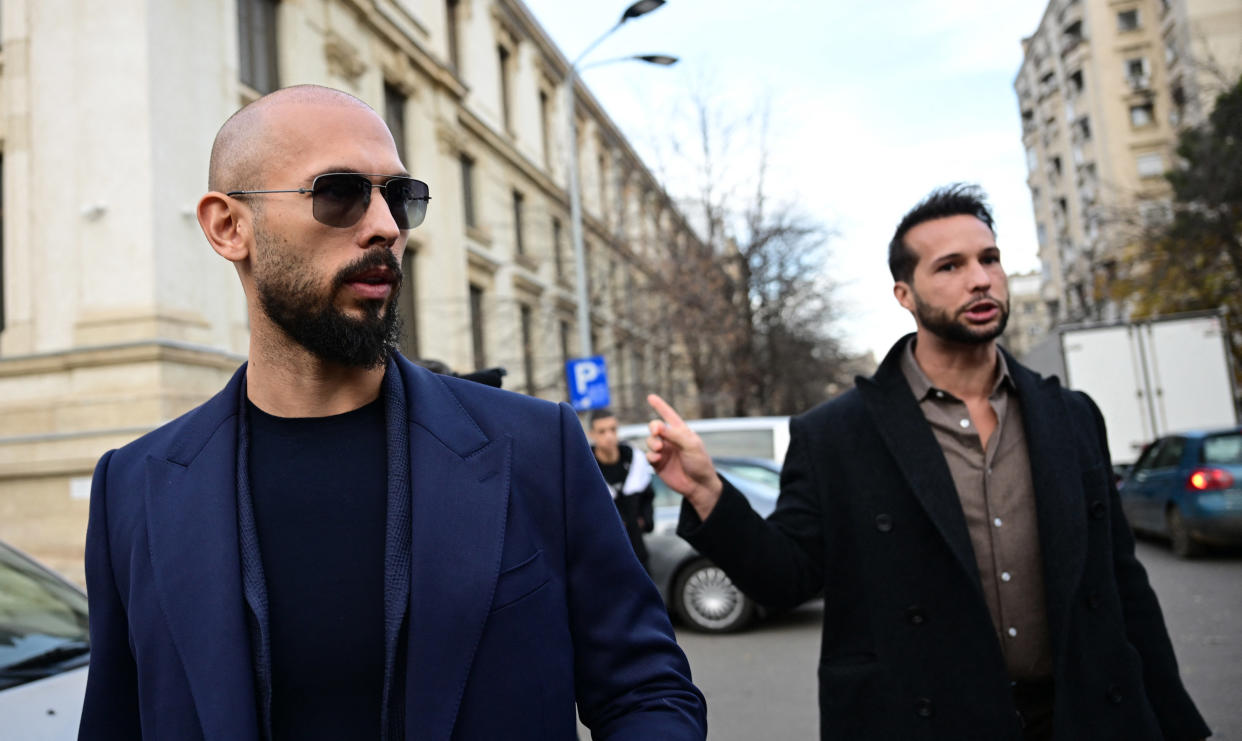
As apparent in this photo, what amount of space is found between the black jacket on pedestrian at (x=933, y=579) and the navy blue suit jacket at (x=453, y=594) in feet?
2.87

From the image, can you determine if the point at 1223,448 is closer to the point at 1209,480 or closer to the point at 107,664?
the point at 1209,480

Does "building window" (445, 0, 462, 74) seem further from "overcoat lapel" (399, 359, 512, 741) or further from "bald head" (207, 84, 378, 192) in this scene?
"overcoat lapel" (399, 359, 512, 741)

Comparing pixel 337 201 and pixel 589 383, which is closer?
pixel 337 201

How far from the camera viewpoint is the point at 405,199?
186cm

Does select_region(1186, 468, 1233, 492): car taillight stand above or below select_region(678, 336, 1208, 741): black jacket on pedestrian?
below

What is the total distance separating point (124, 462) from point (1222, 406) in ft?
57.9

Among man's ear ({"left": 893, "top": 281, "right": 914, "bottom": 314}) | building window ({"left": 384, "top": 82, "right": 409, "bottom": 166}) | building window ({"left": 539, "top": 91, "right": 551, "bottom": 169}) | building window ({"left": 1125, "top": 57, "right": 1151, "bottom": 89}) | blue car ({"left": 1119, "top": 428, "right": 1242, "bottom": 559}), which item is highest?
building window ({"left": 1125, "top": 57, "right": 1151, "bottom": 89})

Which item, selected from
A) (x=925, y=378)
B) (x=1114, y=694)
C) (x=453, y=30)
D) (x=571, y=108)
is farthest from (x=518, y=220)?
(x=1114, y=694)

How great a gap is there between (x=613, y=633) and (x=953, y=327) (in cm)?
160

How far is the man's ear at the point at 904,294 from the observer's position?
3.00m

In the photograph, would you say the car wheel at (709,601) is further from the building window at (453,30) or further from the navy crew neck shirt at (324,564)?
the building window at (453,30)

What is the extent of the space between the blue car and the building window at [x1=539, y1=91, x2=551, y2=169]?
22283mm

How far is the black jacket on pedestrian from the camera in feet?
8.13

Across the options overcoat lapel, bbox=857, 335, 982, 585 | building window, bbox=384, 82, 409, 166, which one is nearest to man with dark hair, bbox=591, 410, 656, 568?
overcoat lapel, bbox=857, 335, 982, 585
